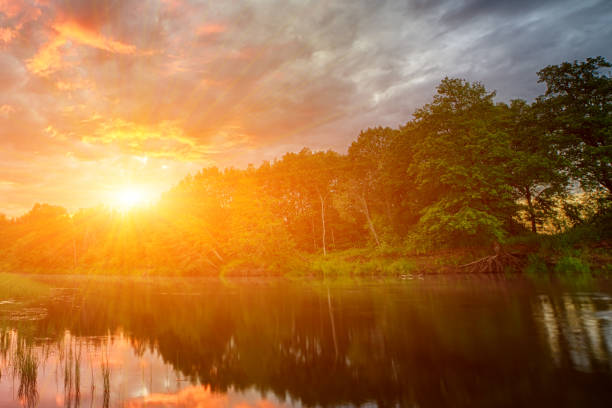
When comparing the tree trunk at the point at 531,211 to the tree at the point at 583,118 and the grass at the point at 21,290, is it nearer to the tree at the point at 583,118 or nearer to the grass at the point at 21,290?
the tree at the point at 583,118

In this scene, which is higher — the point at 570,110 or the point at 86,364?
the point at 570,110

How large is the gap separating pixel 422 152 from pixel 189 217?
160ft

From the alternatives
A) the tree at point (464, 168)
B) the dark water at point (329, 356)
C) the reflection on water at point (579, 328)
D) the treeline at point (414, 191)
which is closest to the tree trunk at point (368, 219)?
the treeline at point (414, 191)

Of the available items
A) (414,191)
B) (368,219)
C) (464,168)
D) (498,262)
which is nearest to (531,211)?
(498,262)

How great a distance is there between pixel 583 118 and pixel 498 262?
15939mm

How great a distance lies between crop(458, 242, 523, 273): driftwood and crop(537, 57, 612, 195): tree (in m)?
9.34

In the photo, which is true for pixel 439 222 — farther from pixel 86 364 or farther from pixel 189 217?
pixel 189 217

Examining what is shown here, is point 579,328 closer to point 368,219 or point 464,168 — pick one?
point 464,168

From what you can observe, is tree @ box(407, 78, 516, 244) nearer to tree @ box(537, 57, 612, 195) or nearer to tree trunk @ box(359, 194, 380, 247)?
tree @ box(537, 57, 612, 195)

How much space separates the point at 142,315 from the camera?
21.1 m

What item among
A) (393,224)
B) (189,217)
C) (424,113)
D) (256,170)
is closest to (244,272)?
(189,217)

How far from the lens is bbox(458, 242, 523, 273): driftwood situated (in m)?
34.3

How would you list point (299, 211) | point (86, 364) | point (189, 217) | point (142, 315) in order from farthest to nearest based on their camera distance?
point (299, 211), point (189, 217), point (142, 315), point (86, 364)

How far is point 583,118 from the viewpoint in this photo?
102 ft
